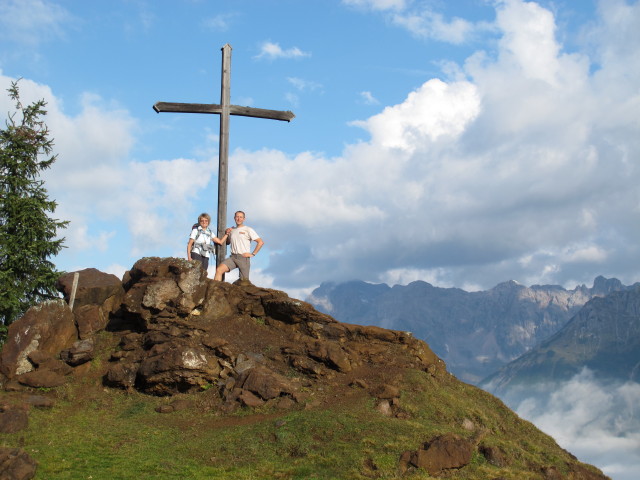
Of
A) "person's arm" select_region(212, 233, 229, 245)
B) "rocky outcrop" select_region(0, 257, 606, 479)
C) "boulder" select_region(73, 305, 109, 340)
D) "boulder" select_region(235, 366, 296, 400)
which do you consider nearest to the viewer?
"rocky outcrop" select_region(0, 257, 606, 479)

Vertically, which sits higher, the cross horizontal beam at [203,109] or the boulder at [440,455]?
the cross horizontal beam at [203,109]

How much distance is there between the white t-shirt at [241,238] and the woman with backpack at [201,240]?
1.65 ft

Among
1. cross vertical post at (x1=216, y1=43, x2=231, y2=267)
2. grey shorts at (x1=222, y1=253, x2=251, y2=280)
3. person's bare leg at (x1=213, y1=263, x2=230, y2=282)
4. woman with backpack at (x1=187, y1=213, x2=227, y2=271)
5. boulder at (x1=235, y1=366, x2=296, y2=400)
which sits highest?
cross vertical post at (x1=216, y1=43, x2=231, y2=267)

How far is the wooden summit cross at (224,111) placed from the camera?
2698 cm

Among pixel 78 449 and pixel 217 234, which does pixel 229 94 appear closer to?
pixel 217 234

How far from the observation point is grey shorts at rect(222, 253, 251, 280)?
25.8 metres

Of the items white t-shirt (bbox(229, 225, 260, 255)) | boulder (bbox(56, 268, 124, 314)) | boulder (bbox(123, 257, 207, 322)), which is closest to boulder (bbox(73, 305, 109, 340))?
boulder (bbox(56, 268, 124, 314))

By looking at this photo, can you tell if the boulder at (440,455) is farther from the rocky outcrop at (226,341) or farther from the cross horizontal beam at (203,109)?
the cross horizontal beam at (203,109)

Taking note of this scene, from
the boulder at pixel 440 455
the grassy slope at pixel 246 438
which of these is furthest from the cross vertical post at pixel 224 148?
the boulder at pixel 440 455

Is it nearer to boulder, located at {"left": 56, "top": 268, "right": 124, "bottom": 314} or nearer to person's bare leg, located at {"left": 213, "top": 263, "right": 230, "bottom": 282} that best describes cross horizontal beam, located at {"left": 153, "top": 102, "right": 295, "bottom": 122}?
person's bare leg, located at {"left": 213, "top": 263, "right": 230, "bottom": 282}

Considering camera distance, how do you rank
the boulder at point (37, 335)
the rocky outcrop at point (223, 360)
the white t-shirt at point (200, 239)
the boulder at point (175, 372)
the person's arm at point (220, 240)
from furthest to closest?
the person's arm at point (220, 240), the white t-shirt at point (200, 239), the boulder at point (37, 335), the boulder at point (175, 372), the rocky outcrop at point (223, 360)

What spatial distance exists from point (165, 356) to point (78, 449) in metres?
4.73

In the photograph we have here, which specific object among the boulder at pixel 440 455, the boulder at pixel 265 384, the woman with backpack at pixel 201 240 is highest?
the woman with backpack at pixel 201 240

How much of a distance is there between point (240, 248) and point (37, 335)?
8227 mm
